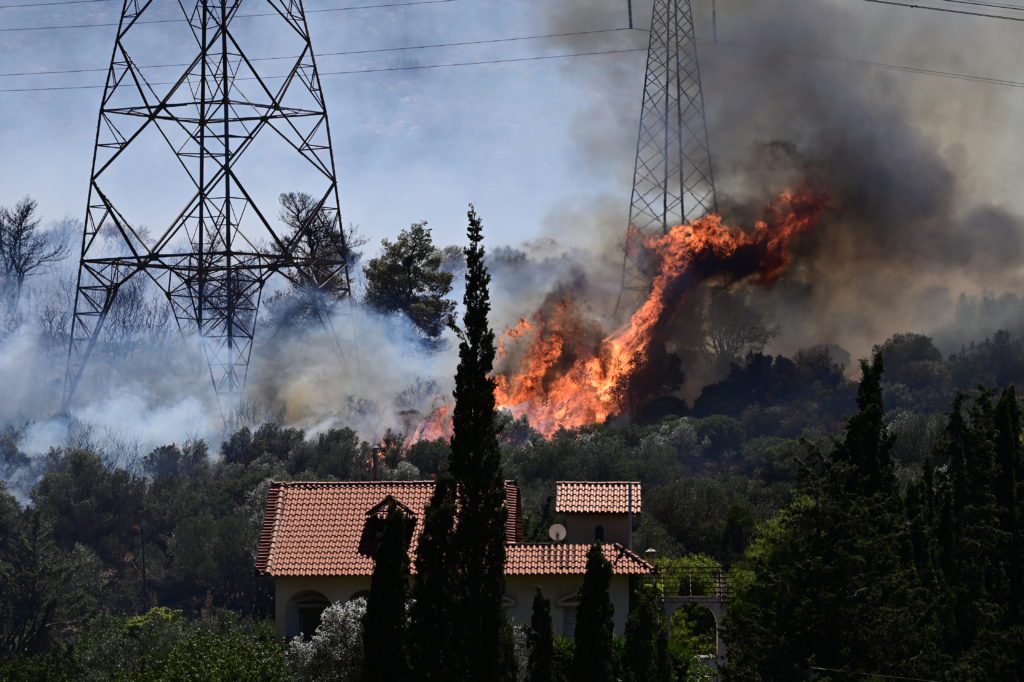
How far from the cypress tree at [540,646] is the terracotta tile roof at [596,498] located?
18.7 m

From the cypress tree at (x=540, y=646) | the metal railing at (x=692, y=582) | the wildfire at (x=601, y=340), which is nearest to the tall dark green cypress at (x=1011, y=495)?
the metal railing at (x=692, y=582)

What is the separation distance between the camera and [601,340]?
10212 centimetres

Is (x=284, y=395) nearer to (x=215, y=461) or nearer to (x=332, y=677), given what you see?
(x=215, y=461)

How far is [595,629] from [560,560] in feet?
44.5

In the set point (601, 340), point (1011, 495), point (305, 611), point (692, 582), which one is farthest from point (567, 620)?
point (601, 340)

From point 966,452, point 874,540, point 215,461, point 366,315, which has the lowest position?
point 874,540

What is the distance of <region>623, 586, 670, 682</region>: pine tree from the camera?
47.8 meters

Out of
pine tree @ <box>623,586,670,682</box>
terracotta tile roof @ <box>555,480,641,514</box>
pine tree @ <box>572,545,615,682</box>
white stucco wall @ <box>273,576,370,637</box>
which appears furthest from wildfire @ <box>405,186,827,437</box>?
pine tree @ <box>572,545,615,682</box>

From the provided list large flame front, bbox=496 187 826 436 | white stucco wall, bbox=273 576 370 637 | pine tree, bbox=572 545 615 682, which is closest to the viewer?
pine tree, bbox=572 545 615 682

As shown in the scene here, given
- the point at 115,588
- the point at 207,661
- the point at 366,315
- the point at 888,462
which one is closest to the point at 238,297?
the point at 115,588

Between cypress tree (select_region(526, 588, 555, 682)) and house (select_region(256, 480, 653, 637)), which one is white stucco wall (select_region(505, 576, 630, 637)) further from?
cypress tree (select_region(526, 588, 555, 682))

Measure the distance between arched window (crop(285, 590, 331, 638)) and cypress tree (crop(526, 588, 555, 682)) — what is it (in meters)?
14.9

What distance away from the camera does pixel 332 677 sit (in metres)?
49.8

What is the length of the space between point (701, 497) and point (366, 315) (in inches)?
1048
